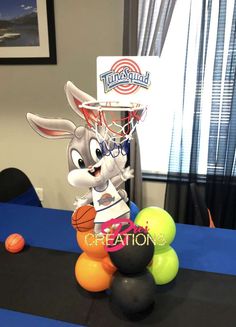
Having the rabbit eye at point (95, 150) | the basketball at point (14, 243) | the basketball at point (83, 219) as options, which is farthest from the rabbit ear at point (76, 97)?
the basketball at point (14, 243)

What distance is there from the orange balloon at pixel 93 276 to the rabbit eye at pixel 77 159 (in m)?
0.30

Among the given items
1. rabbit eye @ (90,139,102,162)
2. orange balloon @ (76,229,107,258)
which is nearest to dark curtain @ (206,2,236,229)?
rabbit eye @ (90,139,102,162)

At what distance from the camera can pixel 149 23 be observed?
5.69 feet

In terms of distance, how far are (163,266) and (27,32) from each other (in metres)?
1.69

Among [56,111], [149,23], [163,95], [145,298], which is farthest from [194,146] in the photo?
[145,298]

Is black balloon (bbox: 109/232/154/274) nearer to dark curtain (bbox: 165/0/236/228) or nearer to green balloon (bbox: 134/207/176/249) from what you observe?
green balloon (bbox: 134/207/176/249)

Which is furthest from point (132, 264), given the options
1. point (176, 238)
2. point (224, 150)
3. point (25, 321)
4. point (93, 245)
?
point (224, 150)

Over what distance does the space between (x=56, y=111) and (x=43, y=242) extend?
109 centimetres

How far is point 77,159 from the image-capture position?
1.00m

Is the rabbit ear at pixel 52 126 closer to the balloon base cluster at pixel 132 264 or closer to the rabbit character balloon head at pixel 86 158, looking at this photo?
the rabbit character balloon head at pixel 86 158

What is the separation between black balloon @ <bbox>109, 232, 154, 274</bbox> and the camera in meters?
0.82

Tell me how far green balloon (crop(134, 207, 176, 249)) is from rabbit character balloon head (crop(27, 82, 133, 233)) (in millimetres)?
65

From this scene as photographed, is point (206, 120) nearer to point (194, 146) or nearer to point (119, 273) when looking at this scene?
point (194, 146)

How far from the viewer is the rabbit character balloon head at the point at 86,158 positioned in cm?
97
